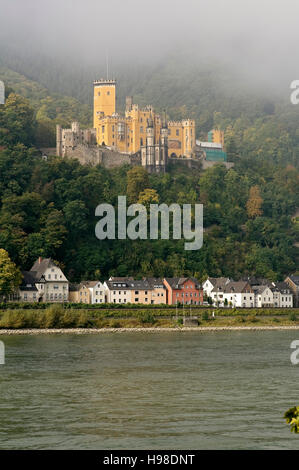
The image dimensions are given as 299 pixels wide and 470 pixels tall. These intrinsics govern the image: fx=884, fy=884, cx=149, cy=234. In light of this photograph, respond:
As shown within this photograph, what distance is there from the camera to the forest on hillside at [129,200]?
80250 mm

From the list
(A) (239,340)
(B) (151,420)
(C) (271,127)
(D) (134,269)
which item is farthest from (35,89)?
(B) (151,420)

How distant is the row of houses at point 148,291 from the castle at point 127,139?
21152mm

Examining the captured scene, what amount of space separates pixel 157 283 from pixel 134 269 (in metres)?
6.61

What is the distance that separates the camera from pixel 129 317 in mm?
67188

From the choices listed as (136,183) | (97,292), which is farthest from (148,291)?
(136,183)

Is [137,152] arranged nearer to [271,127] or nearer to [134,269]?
[134,269]

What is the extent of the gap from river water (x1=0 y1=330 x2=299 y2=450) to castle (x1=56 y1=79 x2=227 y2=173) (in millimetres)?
46958

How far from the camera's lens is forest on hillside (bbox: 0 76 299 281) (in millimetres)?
80250

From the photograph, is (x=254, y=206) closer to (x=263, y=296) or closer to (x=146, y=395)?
(x=263, y=296)

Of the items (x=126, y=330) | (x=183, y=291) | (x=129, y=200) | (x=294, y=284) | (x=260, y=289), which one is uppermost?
(x=129, y=200)

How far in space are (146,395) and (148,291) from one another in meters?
44.4

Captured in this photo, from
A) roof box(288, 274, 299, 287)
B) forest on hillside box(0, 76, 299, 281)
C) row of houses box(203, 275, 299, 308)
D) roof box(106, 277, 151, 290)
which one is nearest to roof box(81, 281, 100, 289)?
roof box(106, 277, 151, 290)

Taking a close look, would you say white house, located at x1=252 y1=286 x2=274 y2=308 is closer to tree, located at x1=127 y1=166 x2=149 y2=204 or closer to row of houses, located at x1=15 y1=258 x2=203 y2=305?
row of houses, located at x1=15 y1=258 x2=203 y2=305

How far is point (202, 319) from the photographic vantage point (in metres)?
67.8
